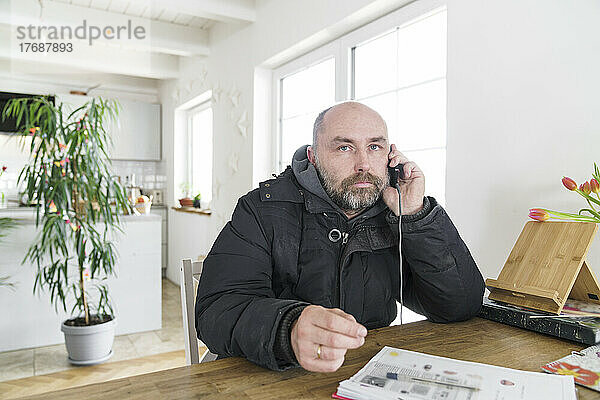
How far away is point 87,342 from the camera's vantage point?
127 inches

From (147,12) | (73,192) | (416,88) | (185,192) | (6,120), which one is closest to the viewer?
(416,88)

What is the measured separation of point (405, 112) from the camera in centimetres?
249

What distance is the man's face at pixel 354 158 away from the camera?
1438 millimetres

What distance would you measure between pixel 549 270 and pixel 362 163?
585mm

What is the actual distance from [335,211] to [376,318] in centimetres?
35

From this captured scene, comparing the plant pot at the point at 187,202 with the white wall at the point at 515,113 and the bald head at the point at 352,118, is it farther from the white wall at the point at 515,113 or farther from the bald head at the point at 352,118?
the bald head at the point at 352,118

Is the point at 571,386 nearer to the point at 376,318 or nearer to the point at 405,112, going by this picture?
the point at 376,318

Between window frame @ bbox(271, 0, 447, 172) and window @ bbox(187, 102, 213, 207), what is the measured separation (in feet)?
5.31

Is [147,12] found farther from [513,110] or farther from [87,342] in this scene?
[513,110]

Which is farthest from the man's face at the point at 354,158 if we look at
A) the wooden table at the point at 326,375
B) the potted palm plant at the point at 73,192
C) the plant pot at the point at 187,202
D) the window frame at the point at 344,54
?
the plant pot at the point at 187,202

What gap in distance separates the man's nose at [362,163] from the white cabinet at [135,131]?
5203mm

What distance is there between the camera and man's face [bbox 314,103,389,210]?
1.44m

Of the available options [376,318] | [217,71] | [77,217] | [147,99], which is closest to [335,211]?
[376,318]

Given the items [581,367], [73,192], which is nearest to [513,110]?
[581,367]
